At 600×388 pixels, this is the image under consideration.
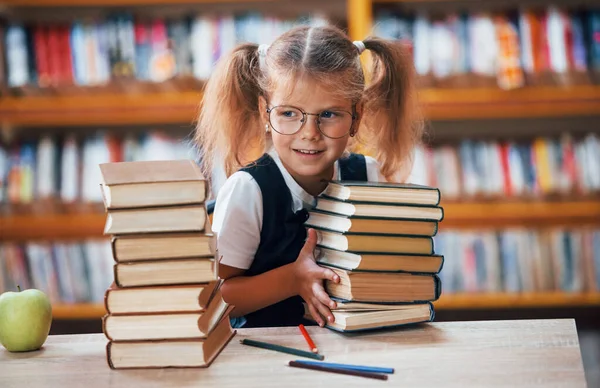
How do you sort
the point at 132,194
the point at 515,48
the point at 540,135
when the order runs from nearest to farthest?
the point at 132,194, the point at 515,48, the point at 540,135

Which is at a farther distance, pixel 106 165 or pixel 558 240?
pixel 558 240

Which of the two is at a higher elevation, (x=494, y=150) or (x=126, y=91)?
(x=126, y=91)

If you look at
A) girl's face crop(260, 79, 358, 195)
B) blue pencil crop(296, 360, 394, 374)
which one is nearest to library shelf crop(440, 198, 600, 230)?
girl's face crop(260, 79, 358, 195)

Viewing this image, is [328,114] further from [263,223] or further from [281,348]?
[281,348]

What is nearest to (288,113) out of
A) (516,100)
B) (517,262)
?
(516,100)

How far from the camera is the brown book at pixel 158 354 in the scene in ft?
3.43

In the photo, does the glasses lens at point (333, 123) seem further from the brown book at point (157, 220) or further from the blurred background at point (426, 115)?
the blurred background at point (426, 115)

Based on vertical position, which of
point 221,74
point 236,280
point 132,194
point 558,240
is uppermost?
point 221,74

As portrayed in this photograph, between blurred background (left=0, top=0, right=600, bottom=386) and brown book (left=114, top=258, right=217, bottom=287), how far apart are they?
68.8 inches

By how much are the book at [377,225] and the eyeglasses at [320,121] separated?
0.22 metres

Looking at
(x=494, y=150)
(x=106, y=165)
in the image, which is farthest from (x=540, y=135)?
(x=106, y=165)

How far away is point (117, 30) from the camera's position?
2.83 meters

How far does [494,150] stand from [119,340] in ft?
6.72

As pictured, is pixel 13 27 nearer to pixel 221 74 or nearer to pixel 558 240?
pixel 221 74
